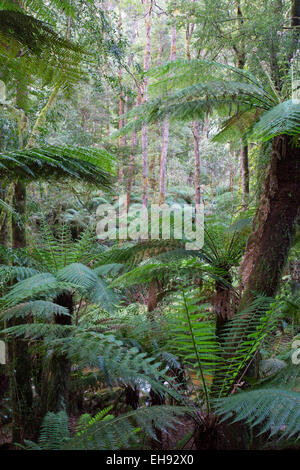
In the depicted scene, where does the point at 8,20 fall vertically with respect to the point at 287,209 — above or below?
above

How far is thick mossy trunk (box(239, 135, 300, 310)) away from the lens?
164 centimetres

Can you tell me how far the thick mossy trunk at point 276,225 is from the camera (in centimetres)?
164

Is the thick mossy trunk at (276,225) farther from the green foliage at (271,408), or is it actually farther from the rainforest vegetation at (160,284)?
the green foliage at (271,408)

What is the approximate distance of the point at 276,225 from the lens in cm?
165

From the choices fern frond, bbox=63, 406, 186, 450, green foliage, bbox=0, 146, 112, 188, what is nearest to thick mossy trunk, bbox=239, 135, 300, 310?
fern frond, bbox=63, 406, 186, 450

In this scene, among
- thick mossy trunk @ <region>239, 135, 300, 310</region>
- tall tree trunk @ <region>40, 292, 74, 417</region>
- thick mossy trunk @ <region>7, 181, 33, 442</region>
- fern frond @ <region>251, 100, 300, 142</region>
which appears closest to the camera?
fern frond @ <region>251, 100, 300, 142</region>

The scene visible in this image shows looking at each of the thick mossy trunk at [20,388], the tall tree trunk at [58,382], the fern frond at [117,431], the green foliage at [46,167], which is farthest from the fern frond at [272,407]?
the thick mossy trunk at [20,388]

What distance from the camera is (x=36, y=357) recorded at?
8.16ft

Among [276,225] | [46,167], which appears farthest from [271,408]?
[46,167]

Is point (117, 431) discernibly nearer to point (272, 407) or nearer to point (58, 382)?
point (272, 407)

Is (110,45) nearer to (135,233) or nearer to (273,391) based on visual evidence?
(135,233)

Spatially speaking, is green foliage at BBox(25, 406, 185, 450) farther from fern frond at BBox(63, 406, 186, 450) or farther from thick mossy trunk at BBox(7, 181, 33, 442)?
thick mossy trunk at BBox(7, 181, 33, 442)
